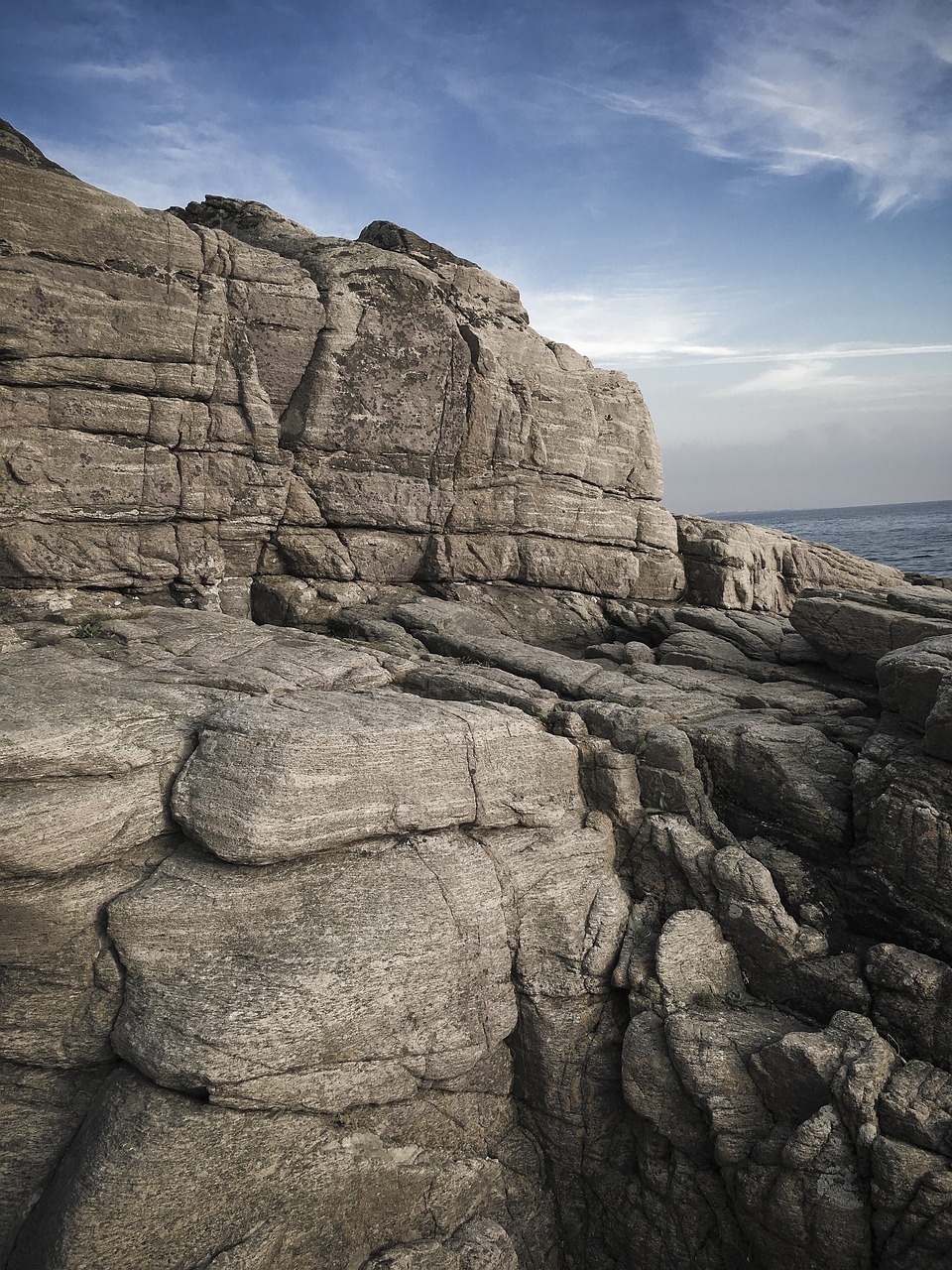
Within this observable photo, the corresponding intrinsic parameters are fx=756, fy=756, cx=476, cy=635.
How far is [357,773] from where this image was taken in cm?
1247

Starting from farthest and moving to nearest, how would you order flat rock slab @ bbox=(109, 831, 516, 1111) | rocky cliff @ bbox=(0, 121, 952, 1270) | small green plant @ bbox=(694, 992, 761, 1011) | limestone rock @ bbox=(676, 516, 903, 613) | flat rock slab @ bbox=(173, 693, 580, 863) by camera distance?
1. limestone rock @ bbox=(676, 516, 903, 613)
2. small green plant @ bbox=(694, 992, 761, 1011)
3. flat rock slab @ bbox=(173, 693, 580, 863)
4. flat rock slab @ bbox=(109, 831, 516, 1111)
5. rocky cliff @ bbox=(0, 121, 952, 1270)

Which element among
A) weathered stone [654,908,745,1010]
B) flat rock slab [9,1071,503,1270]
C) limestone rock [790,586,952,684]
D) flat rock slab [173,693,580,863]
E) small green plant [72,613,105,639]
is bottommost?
flat rock slab [9,1071,503,1270]

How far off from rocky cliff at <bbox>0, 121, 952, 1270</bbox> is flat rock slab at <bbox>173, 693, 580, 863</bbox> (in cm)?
7

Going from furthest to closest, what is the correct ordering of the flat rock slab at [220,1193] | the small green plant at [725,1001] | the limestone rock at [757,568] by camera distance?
1. the limestone rock at [757,568]
2. the small green plant at [725,1001]
3. the flat rock slab at [220,1193]

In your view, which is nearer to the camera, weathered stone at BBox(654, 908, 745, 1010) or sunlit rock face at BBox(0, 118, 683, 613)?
weathered stone at BBox(654, 908, 745, 1010)

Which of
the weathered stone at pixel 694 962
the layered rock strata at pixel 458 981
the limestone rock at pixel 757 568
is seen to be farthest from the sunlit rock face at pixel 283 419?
the weathered stone at pixel 694 962

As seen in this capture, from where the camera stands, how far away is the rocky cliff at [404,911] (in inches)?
403

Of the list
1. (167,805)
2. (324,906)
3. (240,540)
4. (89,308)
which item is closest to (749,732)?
(324,906)

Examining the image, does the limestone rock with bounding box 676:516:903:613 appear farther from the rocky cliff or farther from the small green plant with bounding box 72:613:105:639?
the small green plant with bounding box 72:613:105:639

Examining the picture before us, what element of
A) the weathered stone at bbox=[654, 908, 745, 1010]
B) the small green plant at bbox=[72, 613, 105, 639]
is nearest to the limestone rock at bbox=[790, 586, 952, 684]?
the weathered stone at bbox=[654, 908, 745, 1010]

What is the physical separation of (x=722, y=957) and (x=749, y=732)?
4504 mm

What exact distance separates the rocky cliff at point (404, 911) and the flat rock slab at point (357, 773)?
7 cm

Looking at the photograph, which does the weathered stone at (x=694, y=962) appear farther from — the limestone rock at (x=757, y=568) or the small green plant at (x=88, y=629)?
the limestone rock at (x=757, y=568)

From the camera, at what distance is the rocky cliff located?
10.2 meters
